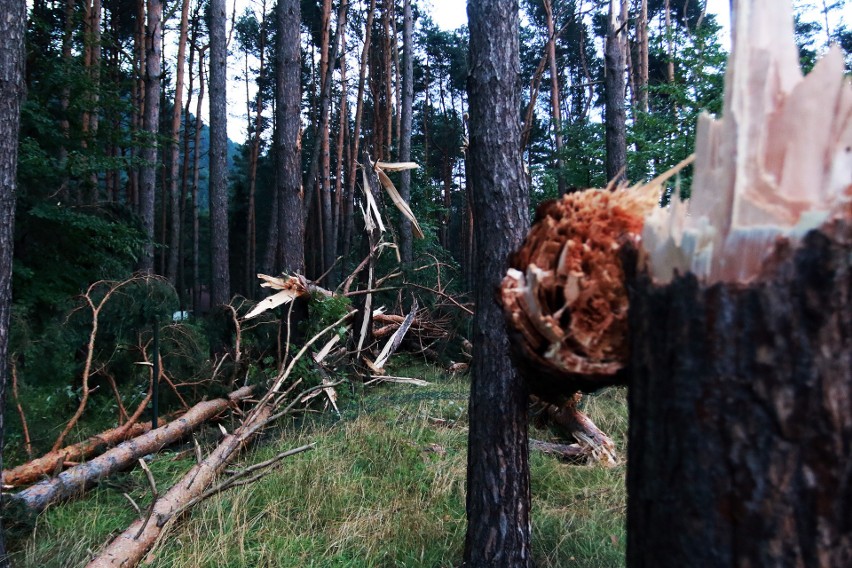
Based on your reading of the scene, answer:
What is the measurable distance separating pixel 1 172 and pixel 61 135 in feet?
16.9

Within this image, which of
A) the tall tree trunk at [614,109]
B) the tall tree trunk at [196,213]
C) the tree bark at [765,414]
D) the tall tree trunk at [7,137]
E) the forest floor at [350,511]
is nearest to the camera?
the tree bark at [765,414]

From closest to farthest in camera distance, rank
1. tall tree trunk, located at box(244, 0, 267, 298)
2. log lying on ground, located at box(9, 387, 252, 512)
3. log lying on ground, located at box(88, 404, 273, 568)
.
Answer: log lying on ground, located at box(88, 404, 273, 568), log lying on ground, located at box(9, 387, 252, 512), tall tree trunk, located at box(244, 0, 267, 298)

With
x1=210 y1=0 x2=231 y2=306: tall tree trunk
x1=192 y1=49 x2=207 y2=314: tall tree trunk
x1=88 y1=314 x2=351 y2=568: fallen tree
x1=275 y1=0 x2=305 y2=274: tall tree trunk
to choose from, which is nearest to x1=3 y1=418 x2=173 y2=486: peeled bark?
x1=88 y1=314 x2=351 y2=568: fallen tree

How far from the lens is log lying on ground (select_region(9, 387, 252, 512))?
391 centimetres

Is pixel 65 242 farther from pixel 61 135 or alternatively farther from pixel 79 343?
pixel 79 343

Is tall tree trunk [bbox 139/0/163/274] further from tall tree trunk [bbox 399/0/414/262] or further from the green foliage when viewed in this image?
tall tree trunk [bbox 399/0/414/262]

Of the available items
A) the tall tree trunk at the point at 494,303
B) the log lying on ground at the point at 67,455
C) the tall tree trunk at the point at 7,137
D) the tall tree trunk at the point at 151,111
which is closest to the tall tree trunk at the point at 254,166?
the tall tree trunk at the point at 151,111

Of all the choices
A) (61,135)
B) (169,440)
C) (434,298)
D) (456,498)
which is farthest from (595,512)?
(61,135)

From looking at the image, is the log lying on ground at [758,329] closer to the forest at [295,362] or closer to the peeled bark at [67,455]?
the forest at [295,362]

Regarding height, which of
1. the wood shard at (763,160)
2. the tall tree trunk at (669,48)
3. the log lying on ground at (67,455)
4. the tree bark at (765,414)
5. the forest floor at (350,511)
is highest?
the tall tree trunk at (669,48)

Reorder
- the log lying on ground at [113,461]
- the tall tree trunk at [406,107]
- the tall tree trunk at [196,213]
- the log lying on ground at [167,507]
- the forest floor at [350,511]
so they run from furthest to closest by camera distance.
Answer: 1. the tall tree trunk at [196,213]
2. the tall tree trunk at [406,107]
3. the log lying on ground at [113,461]
4. the forest floor at [350,511]
5. the log lying on ground at [167,507]

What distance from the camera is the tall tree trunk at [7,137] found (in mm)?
3020

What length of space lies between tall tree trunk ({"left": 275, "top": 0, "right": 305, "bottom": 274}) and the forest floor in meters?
3.43

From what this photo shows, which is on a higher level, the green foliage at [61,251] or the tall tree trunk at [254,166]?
the tall tree trunk at [254,166]
